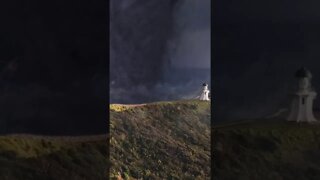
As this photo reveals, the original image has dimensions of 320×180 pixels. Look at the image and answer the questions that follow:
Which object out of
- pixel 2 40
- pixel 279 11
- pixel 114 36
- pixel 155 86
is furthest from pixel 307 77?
pixel 2 40

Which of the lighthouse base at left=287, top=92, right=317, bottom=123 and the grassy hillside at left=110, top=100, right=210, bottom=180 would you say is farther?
the grassy hillside at left=110, top=100, right=210, bottom=180

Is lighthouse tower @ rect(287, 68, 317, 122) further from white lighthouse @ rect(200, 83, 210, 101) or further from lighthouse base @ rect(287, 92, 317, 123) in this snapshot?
white lighthouse @ rect(200, 83, 210, 101)

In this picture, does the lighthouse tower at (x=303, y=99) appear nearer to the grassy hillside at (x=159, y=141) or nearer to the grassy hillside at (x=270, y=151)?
the grassy hillside at (x=270, y=151)

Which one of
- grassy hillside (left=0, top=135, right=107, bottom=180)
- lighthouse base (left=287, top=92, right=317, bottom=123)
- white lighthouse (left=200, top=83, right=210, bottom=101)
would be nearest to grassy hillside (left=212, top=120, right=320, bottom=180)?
lighthouse base (left=287, top=92, right=317, bottom=123)

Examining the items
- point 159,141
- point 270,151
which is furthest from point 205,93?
point 270,151

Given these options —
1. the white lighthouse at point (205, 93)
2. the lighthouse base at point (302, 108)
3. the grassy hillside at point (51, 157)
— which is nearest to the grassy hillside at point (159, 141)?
the white lighthouse at point (205, 93)
